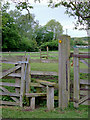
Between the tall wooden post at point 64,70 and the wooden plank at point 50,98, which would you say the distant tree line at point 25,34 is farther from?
the tall wooden post at point 64,70

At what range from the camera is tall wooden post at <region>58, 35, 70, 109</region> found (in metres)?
3.47

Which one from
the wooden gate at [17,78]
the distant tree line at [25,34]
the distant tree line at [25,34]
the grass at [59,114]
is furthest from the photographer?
the distant tree line at [25,34]

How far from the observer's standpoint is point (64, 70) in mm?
3559

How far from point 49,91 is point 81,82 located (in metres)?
0.89

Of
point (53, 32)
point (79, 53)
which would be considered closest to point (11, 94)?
point (79, 53)

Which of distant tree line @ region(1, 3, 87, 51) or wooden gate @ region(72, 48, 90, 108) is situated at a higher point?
distant tree line @ region(1, 3, 87, 51)

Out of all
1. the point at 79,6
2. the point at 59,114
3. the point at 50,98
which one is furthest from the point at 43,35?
the point at 59,114

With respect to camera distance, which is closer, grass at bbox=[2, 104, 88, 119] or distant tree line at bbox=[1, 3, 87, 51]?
grass at bbox=[2, 104, 88, 119]

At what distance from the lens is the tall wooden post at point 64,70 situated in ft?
11.4

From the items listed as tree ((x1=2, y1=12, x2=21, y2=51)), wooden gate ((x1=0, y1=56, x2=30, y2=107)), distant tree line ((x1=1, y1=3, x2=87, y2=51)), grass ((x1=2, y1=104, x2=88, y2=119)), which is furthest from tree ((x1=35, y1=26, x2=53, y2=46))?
grass ((x1=2, y1=104, x2=88, y2=119))

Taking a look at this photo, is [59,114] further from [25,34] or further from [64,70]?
[25,34]

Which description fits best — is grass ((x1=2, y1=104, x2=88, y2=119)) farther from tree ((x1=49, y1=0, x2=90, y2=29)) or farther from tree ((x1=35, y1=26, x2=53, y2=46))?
tree ((x1=35, y1=26, x2=53, y2=46))

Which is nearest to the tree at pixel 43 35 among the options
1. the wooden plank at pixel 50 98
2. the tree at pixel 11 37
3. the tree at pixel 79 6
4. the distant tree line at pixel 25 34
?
the distant tree line at pixel 25 34

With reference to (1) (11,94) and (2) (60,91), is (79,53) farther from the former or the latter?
(1) (11,94)
